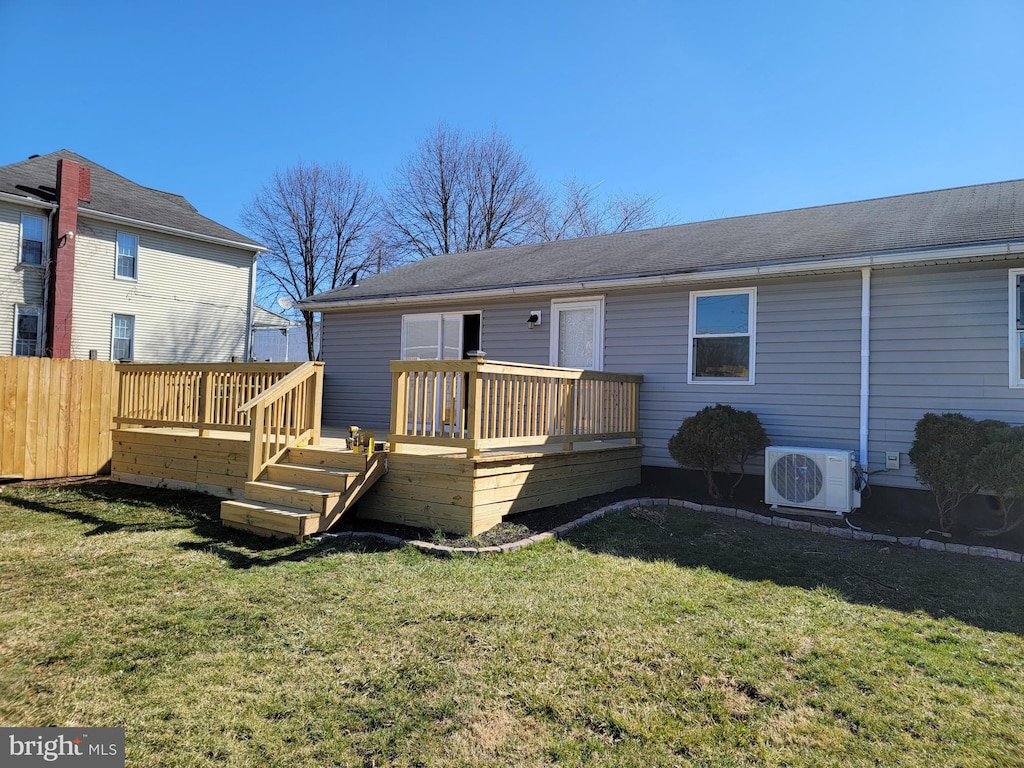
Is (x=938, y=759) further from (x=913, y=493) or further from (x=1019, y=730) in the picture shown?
(x=913, y=493)

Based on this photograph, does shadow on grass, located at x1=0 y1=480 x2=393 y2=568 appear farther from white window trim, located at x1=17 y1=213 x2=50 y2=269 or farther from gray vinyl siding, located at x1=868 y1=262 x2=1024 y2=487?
white window trim, located at x1=17 y1=213 x2=50 y2=269

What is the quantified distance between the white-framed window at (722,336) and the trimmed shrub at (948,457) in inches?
78.4

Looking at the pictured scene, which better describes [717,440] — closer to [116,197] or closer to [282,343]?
[116,197]

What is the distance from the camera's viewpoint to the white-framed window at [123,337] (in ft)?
53.1

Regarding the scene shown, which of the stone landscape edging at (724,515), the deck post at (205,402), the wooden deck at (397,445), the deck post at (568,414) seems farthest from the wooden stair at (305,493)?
the deck post at (568,414)

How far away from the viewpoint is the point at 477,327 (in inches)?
392

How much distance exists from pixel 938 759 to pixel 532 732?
1.56 m

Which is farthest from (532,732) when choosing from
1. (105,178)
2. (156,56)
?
(105,178)

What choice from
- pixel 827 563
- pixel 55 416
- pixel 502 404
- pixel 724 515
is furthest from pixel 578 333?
pixel 55 416

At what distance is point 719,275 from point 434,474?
4290mm

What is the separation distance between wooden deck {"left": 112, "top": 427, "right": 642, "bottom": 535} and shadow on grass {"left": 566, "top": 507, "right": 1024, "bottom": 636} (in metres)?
0.78

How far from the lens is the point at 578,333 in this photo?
29.1ft

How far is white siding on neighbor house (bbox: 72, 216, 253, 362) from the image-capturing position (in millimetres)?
15578

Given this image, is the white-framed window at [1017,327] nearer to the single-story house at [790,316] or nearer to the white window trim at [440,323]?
the single-story house at [790,316]
